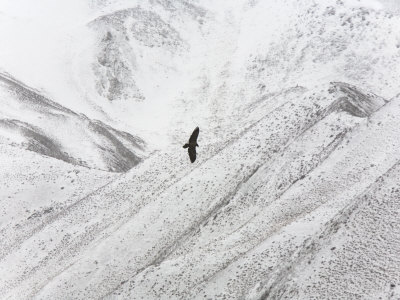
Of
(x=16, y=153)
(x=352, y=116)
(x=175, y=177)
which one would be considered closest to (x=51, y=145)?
(x=16, y=153)

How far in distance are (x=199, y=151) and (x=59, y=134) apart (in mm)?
15911

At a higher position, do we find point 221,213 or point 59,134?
point 59,134

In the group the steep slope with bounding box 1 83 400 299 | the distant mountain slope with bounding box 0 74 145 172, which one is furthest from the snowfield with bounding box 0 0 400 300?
the distant mountain slope with bounding box 0 74 145 172

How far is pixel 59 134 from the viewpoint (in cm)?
4806

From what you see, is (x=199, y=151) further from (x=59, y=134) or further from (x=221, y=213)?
(x=59, y=134)

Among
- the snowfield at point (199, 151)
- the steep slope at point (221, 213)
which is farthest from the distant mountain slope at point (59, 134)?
the steep slope at point (221, 213)

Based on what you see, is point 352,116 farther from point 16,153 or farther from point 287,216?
point 16,153

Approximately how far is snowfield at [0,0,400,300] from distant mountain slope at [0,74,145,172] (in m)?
0.22

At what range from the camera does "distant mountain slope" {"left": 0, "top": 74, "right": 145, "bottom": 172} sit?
44250 mm

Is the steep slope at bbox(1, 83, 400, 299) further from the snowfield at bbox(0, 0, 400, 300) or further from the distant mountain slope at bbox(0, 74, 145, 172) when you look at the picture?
the distant mountain slope at bbox(0, 74, 145, 172)

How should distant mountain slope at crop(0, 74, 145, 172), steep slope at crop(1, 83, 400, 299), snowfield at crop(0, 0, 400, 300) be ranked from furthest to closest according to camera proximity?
distant mountain slope at crop(0, 74, 145, 172) < steep slope at crop(1, 83, 400, 299) < snowfield at crop(0, 0, 400, 300)

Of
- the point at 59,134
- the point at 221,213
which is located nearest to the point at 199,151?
the point at 221,213

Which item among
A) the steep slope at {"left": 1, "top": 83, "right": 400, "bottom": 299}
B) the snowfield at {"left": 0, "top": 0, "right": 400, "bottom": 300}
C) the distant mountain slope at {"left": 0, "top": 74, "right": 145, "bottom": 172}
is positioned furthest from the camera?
the distant mountain slope at {"left": 0, "top": 74, "right": 145, "bottom": 172}

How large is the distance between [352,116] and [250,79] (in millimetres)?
26511
